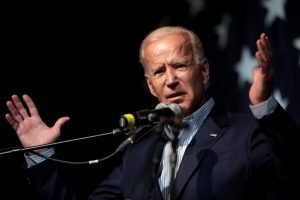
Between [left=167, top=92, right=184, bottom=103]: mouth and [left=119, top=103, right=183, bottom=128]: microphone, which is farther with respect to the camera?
[left=167, top=92, right=184, bottom=103]: mouth

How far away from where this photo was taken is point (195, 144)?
2.41 metres

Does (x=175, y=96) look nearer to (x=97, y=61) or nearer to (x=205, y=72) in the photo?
(x=205, y=72)

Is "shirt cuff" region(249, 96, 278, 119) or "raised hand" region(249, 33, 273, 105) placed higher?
"raised hand" region(249, 33, 273, 105)

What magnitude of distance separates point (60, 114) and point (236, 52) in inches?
47.3

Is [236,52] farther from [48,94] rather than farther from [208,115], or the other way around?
[48,94]

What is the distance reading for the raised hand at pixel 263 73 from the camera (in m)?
1.93

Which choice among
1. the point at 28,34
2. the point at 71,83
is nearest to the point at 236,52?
the point at 71,83

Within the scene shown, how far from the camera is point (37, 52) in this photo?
3289 millimetres

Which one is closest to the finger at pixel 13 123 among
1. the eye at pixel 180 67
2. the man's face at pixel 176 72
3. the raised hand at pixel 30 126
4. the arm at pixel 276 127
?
the raised hand at pixel 30 126

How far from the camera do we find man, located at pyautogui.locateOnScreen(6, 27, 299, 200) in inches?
79.2

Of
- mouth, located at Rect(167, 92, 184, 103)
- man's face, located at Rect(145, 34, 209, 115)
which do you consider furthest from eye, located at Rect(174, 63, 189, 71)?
mouth, located at Rect(167, 92, 184, 103)

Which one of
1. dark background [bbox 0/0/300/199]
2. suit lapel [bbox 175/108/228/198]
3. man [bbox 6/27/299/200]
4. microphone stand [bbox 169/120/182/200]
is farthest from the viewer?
dark background [bbox 0/0/300/199]

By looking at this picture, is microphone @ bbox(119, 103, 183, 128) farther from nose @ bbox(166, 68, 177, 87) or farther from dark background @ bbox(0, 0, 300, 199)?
dark background @ bbox(0, 0, 300, 199)

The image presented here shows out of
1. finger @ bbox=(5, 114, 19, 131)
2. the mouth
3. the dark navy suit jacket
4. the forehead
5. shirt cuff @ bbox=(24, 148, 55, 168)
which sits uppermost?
the forehead
